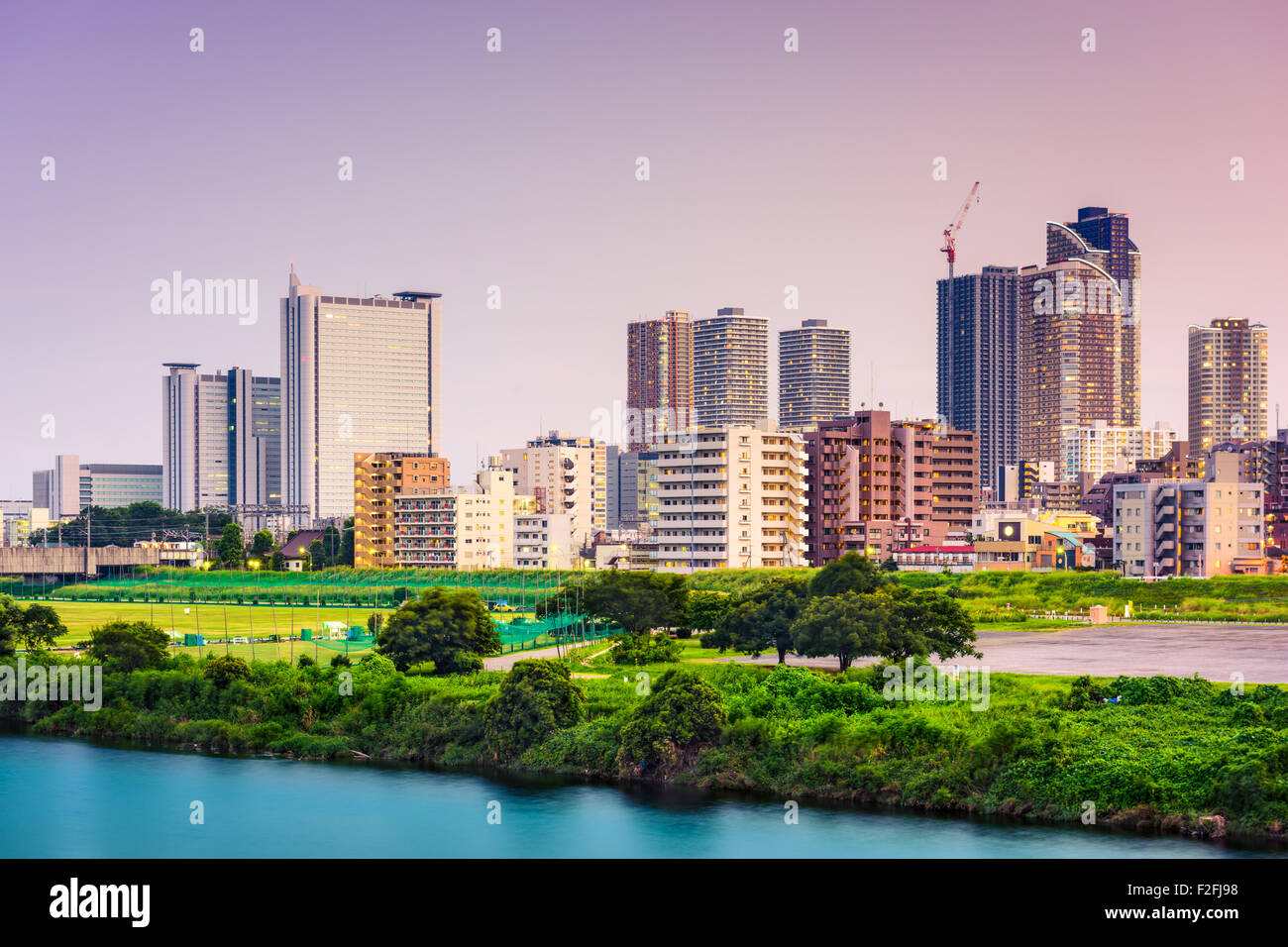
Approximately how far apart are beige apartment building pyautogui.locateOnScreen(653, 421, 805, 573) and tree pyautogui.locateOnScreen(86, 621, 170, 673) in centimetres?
6098

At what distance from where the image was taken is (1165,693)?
125 ft

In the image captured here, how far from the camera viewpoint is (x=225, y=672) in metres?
44.4

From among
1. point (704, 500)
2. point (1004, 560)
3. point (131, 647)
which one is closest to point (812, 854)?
point (131, 647)

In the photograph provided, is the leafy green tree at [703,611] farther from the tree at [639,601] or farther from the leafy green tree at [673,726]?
the leafy green tree at [673,726]

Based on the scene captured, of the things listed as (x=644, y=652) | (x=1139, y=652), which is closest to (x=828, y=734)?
(x=644, y=652)

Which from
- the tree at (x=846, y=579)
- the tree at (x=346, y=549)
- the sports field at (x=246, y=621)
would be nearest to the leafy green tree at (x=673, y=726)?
the tree at (x=846, y=579)

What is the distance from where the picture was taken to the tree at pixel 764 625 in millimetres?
48219

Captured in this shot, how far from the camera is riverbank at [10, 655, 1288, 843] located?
100ft

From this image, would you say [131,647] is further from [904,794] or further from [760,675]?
[904,794]

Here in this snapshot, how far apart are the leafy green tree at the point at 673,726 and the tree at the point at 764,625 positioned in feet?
36.3

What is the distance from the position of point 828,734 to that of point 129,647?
26.0 metres

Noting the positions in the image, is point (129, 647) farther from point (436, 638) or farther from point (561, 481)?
point (561, 481)

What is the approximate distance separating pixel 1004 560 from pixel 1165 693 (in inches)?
3022
